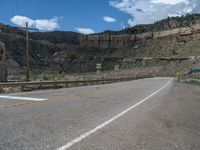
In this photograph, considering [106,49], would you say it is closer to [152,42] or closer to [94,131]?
[152,42]

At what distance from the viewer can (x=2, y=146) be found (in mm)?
4844

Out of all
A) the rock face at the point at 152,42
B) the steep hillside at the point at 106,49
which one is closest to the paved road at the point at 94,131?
the steep hillside at the point at 106,49

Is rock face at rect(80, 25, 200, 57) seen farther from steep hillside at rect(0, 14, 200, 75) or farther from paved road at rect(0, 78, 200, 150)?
paved road at rect(0, 78, 200, 150)

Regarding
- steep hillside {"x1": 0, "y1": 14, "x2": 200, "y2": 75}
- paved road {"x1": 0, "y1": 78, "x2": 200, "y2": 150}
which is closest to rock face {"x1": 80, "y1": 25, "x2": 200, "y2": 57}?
steep hillside {"x1": 0, "y1": 14, "x2": 200, "y2": 75}

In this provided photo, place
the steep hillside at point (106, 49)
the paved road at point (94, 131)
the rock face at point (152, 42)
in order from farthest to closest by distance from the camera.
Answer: the rock face at point (152, 42) → the steep hillside at point (106, 49) → the paved road at point (94, 131)

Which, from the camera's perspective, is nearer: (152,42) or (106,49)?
(152,42)

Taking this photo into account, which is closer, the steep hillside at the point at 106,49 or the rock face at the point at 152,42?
the steep hillside at the point at 106,49

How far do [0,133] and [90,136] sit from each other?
187 cm

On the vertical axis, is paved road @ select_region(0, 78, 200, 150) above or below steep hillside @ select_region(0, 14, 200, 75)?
below

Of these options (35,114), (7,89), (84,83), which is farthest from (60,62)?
(35,114)

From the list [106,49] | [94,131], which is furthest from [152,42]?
[94,131]

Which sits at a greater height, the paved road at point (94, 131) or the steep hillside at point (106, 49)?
the steep hillside at point (106, 49)

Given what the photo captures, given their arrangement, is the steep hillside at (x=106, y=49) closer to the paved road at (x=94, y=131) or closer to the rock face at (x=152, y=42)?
the rock face at (x=152, y=42)

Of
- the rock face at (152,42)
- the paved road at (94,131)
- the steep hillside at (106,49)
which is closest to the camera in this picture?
the paved road at (94,131)
